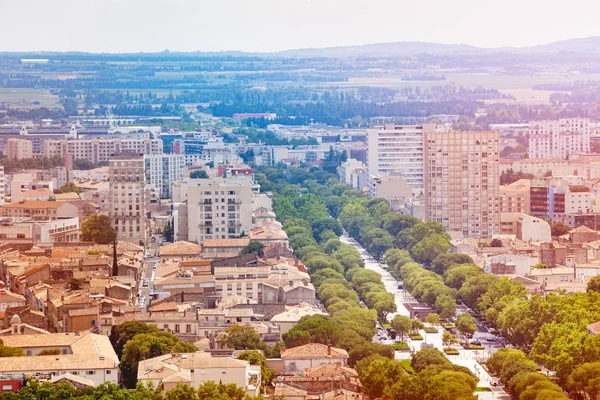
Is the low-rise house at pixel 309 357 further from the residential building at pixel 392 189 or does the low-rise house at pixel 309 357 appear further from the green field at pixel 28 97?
the green field at pixel 28 97

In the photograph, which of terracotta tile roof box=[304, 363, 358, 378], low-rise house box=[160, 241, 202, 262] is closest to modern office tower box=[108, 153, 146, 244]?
low-rise house box=[160, 241, 202, 262]

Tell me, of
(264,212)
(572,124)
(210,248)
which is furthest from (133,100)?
(210,248)

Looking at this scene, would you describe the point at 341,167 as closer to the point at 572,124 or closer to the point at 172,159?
the point at 172,159

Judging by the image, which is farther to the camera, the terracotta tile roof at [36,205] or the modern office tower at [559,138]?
the modern office tower at [559,138]

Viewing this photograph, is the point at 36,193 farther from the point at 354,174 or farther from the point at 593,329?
the point at 593,329

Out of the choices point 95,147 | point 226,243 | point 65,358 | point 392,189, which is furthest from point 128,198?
point 95,147

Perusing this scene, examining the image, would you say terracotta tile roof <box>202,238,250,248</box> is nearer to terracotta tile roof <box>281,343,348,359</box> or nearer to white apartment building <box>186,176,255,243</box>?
white apartment building <box>186,176,255,243</box>

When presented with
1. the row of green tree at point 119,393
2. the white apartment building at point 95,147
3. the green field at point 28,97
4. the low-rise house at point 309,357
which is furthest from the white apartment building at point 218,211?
the green field at point 28,97
